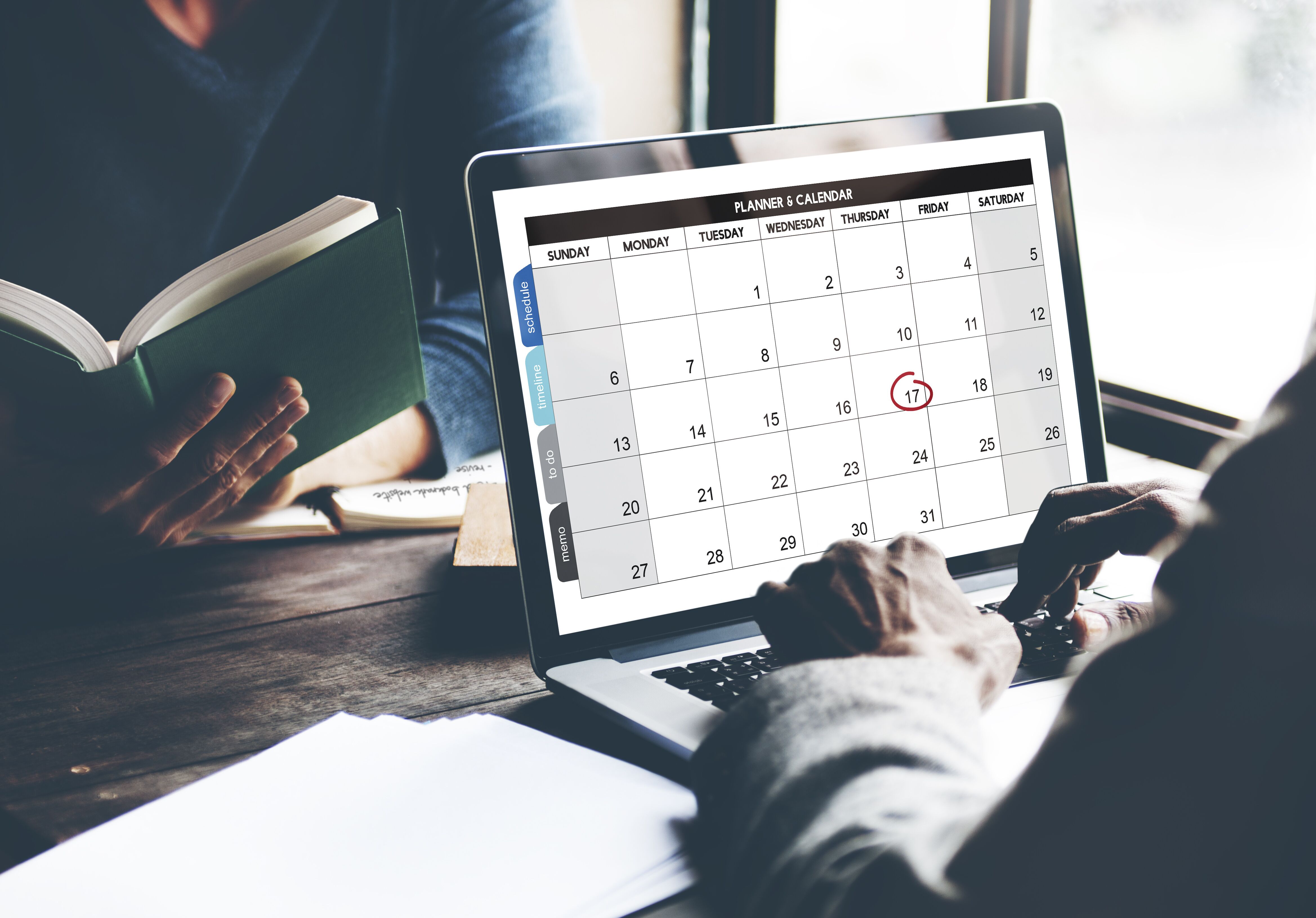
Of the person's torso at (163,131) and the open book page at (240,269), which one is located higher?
the person's torso at (163,131)

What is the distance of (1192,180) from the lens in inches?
43.5

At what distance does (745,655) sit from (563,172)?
1.16 ft

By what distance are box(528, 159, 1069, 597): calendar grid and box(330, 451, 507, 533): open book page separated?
273mm

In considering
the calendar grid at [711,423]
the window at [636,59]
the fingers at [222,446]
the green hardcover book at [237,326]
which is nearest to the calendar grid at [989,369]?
the calendar grid at [711,423]

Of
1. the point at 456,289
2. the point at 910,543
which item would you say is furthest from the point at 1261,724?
the point at 456,289

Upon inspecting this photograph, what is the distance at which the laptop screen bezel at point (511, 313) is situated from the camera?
1.91 ft

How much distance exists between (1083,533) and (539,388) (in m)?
0.37

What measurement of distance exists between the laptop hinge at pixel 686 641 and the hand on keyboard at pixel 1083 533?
180mm

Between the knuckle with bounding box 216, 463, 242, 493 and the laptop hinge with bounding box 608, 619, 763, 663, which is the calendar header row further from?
the knuckle with bounding box 216, 463, 242, 493

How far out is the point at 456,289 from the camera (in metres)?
1.33

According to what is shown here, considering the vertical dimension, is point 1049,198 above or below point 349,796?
above

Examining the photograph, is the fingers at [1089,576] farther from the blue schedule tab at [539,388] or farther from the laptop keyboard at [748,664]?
the blue schedule tab at [539,388]

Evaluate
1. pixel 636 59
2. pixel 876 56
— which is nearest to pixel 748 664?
pixel 876 56

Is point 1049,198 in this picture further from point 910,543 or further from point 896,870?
point 896,870
